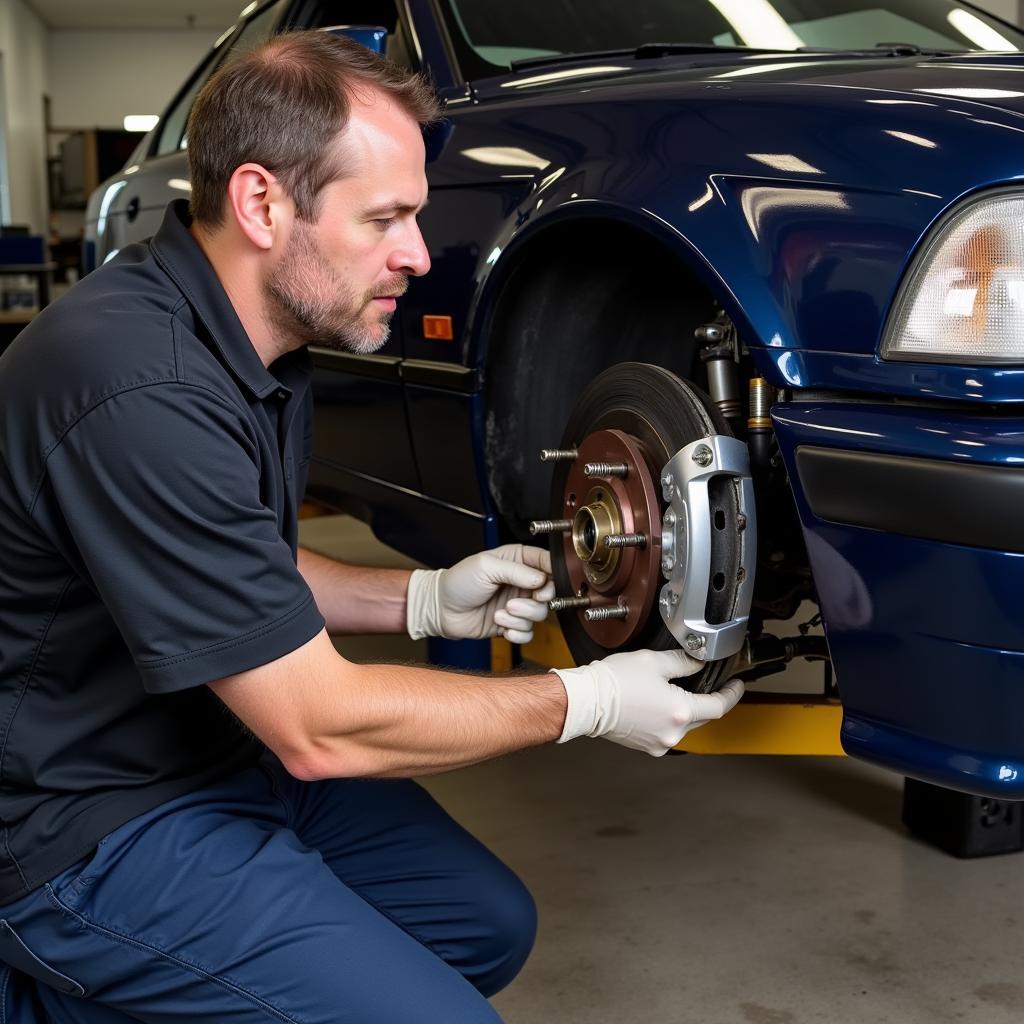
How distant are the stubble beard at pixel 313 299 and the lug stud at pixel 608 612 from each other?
16.0 inches

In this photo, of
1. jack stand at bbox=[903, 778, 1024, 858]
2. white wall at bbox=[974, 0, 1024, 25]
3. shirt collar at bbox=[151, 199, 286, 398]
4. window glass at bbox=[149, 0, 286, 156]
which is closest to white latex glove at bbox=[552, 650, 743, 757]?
shirt collar at bbox=[151, 199, 286, 398]

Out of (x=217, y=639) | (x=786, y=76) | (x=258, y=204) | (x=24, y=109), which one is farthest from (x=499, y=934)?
(x=24, y=109)

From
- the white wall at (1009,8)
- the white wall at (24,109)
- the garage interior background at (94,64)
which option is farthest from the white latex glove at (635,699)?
the garage interior background at (94,64)

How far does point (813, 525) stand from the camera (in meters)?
1.29

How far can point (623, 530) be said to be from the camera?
1444 mm

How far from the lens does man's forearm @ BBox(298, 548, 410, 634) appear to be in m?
1.78

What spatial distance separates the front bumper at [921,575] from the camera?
45.5 inches

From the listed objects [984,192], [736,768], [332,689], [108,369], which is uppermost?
[984,192]

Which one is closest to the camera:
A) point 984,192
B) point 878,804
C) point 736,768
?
point 984,192

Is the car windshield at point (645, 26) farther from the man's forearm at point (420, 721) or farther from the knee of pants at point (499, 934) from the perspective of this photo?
the knee of pants at point (499, 934)

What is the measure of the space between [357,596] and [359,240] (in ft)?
2.01

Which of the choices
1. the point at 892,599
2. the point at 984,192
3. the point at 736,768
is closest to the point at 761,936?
the point at 736,768

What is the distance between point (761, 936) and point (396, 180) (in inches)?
47.8

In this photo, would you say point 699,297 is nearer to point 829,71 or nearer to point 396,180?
point 829,71
